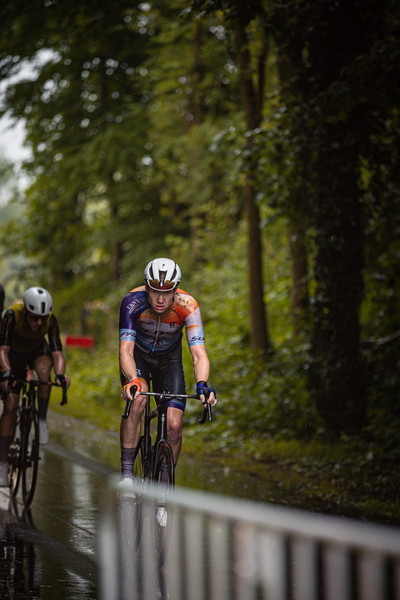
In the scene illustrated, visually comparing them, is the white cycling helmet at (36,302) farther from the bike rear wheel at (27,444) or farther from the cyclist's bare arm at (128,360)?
the cyclist's bare arm at (128,360)

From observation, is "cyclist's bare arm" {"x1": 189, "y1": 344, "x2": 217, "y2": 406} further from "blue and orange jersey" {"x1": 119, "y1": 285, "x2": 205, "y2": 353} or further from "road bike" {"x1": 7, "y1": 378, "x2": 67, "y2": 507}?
"road bike" {"x1": 7, "y1": 378, "x2": 67, "y2": 507}

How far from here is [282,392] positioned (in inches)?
510

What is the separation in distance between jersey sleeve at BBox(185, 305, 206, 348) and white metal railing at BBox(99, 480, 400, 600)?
47.1 inches

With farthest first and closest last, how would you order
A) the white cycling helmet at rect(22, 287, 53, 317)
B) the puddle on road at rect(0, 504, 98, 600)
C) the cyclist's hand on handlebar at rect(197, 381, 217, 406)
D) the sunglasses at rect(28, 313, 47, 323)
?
the sunglasses at rect(28, 313, 47, 323), the white cycling helmet at rect(22, 287, 53, 317), the cyclist's hand on handlebar at rect(197, 381, 217, 406), the puddle on road at rect(0, 504, 98, 600)

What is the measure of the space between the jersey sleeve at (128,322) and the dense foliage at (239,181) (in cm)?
484

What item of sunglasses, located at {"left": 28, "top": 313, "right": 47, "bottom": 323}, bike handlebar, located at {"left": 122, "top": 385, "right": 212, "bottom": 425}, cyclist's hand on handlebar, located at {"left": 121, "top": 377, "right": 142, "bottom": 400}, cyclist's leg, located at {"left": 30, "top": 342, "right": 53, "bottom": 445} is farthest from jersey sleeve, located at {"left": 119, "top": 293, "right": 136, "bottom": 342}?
cyclist's leg, located at {"left": 30, "top": 342, "right": 53, "bottom": 445}

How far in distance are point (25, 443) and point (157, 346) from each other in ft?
8.72

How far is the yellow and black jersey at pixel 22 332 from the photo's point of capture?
799 centimetres

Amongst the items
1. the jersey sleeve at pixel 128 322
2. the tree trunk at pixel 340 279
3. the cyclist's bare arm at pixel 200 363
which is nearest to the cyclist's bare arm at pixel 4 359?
the jersey sleeve at pixel 128 322

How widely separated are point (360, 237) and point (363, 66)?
2.73m

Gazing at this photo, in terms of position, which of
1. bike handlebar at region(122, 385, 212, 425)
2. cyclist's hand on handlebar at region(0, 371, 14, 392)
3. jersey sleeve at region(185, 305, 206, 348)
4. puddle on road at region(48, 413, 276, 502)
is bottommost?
puddle on road at region(48, 413, 276, 502)

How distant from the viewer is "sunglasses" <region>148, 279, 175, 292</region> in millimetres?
5914

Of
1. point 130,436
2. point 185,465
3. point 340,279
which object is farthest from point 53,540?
point 340,279

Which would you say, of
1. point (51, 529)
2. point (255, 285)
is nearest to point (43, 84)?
point (255, 285)
